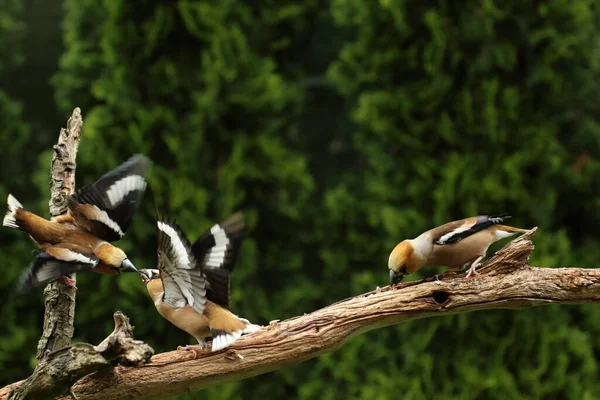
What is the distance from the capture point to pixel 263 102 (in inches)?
264

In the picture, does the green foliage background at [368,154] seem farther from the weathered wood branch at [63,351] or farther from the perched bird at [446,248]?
the weathered wood branch at [63,351]

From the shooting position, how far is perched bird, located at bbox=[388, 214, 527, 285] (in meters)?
3.99

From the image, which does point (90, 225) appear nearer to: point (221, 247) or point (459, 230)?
point (221, 247)

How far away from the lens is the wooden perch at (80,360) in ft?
10.0

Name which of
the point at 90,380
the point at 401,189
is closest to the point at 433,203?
the point at 401,189

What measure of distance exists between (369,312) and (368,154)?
3264mm

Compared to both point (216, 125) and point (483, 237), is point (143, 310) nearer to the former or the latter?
point (216, 125)

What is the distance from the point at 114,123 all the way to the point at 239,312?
1832 millimetres

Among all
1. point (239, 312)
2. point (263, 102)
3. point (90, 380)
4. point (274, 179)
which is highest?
point (263, 102)

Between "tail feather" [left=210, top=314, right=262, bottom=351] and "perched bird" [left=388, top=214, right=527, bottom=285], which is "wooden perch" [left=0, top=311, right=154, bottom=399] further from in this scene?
"perched bird" [left=388, top=214, right=527, bottom=285]

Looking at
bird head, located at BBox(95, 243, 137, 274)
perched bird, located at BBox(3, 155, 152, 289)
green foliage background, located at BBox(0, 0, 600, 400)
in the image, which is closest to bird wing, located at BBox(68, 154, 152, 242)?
perched bird, located at BBox(3, 155, 152, 289)

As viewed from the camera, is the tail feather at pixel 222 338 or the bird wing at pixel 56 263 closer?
the bird wing at pixel 56 263

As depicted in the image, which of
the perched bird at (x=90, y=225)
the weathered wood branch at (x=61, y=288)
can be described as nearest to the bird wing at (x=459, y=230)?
the perched bird at (x=90, y=225)

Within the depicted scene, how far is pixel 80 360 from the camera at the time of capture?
10.3 feet
